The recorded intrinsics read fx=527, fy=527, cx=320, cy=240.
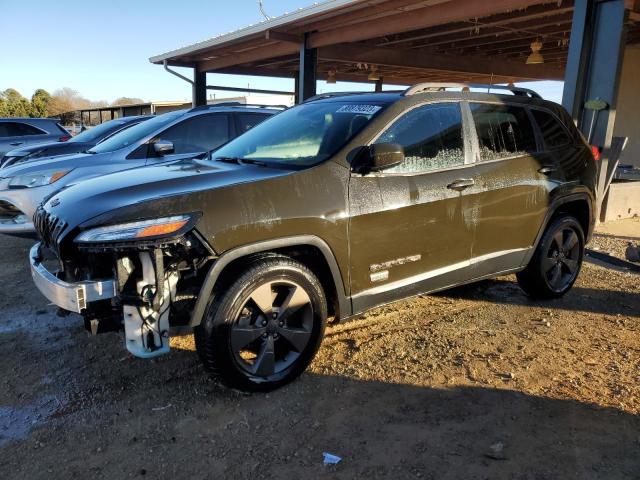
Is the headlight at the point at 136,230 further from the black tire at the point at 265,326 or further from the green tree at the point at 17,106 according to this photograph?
the green tree at the point at 17,106

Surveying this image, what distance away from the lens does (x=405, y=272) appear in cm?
371

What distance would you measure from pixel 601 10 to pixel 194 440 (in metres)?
7.88

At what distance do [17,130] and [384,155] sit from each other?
12.4 meters

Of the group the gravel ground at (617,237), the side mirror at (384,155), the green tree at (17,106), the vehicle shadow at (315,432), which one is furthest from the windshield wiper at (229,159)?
the green tree at (17,106)

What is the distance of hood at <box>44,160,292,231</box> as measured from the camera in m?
2.88

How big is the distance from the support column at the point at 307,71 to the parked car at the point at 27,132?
5.80 metres

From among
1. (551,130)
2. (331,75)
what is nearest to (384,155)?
(551,130)

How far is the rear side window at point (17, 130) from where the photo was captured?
12586 millimetres

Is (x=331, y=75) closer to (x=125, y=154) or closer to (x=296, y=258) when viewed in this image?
(x=125, y=154)

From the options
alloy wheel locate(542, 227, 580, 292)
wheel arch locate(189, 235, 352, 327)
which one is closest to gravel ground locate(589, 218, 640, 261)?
alloy wheel locate(542, 227, 580, 292)

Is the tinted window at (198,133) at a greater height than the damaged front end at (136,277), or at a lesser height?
greater

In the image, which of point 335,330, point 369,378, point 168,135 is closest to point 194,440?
point 369,378

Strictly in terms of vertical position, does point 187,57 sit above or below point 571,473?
above

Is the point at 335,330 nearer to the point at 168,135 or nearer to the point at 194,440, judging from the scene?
the point at 194,440
